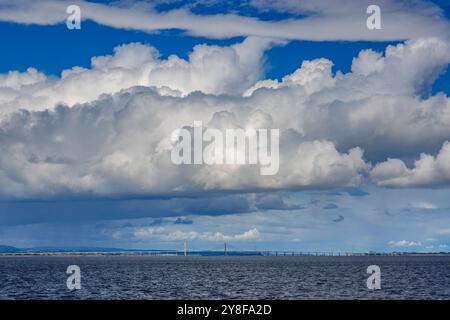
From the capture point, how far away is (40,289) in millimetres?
161000

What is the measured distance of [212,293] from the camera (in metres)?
145

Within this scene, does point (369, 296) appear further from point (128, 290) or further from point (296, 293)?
point (128, 290)

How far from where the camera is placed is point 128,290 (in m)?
154

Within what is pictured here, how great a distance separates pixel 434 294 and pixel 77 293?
244 feet
